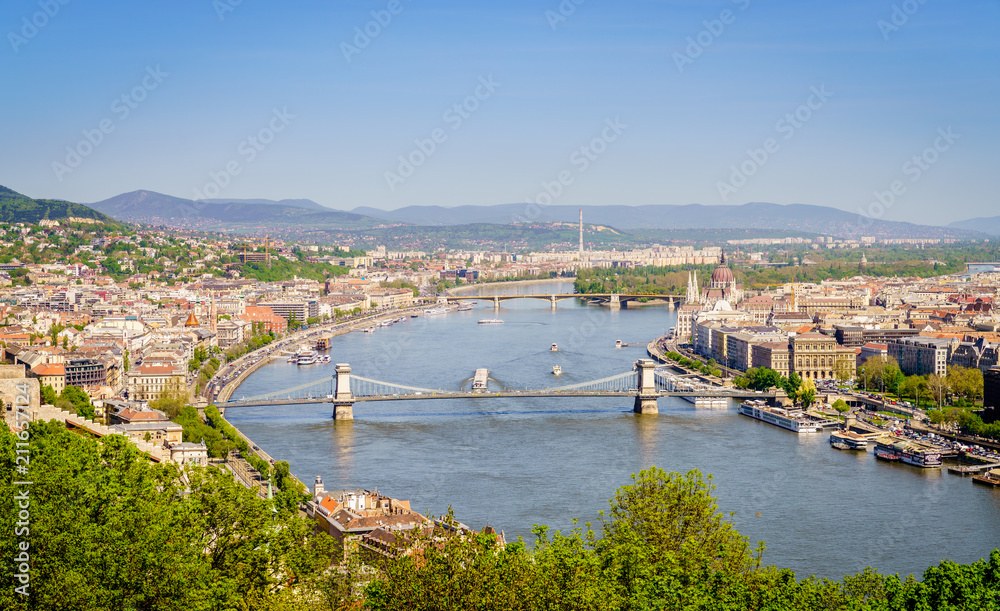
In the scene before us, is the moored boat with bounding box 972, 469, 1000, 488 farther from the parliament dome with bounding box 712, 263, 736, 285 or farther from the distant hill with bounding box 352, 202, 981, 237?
the distant hill with bounding box 352, 202, 981, 237

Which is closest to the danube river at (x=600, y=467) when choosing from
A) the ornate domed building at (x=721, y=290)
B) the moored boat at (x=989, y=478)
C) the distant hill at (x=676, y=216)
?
the moored boat at (x=989, y=478)

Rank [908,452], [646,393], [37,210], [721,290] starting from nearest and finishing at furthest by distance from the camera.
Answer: [908,452], [646,393], [721,290], [37,210]

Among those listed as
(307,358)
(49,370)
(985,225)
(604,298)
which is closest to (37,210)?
(604,298)

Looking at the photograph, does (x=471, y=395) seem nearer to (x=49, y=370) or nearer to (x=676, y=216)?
(x=49, y=370)

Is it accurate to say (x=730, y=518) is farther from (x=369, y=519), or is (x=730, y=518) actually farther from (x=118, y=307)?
(x=118, y=307)

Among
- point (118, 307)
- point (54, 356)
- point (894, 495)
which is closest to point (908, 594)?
point (894, 495)

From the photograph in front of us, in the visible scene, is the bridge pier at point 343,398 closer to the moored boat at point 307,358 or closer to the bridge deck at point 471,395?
the bridge deck at point 471,395
